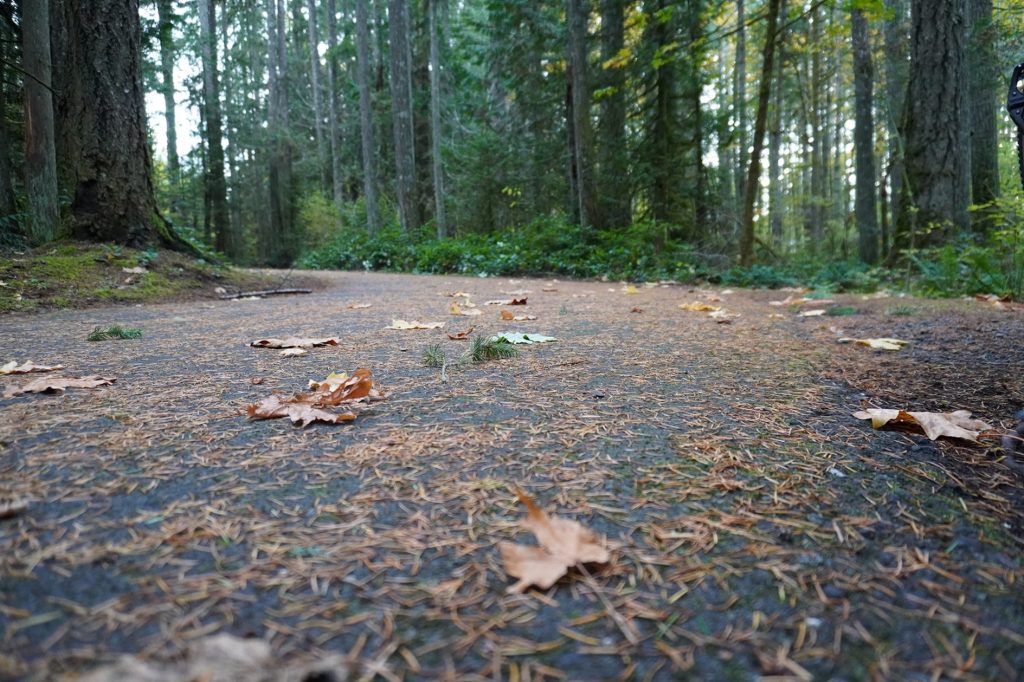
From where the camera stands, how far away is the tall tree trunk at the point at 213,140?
19938 mm

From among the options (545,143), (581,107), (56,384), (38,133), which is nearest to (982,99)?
(581,107)

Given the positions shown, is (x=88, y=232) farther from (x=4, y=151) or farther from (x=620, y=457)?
(x=620, y=457)

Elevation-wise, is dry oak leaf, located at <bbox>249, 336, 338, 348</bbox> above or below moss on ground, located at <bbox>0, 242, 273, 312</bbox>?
below

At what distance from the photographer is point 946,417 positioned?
176 cm

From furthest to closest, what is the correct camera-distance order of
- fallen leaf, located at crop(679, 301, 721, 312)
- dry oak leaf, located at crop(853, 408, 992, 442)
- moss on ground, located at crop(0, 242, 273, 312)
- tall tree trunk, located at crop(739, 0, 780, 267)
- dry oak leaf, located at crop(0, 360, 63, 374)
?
1. tall tree trunk, located at crop(739, 0, 780, 267)
2. moss on ground, located at crop(0, 242, 273, 312)
3. fallen leaf, located at crop(679, 301, 721, 312)
4. dry oak leaf, located at crop(0, 360, 63, 374)
5. dry oak leaf, located at crop(853, 408, 992, 442)

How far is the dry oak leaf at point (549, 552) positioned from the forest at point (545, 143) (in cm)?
626

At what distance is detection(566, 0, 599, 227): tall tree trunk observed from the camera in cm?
1071

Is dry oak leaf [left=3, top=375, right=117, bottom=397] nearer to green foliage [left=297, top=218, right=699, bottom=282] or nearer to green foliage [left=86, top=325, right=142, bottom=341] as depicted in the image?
green foliage [left=86, top=325, right=142, bottom=341]

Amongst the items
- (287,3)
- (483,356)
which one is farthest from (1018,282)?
(287,3)

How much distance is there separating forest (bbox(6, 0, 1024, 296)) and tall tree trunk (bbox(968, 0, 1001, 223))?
5 cm

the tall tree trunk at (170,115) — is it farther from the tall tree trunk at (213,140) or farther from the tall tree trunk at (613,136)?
the tall tree trunk at (613,136)

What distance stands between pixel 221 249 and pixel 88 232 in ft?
52.2

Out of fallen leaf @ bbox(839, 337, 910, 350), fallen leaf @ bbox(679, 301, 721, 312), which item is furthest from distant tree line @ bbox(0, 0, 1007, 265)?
fallen leaf @ bbox(839, 337, 910, 350)

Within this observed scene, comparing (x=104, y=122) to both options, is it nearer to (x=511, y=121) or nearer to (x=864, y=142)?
(x=511, y=121)
